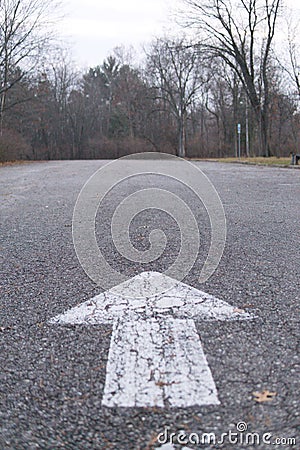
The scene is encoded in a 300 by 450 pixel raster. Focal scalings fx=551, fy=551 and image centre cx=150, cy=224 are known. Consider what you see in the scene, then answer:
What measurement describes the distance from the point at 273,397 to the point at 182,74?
54.3 m

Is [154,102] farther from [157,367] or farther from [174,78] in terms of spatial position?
[157,367]

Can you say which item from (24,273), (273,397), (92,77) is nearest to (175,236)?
(24,273)

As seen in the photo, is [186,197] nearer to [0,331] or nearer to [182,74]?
[0,331]

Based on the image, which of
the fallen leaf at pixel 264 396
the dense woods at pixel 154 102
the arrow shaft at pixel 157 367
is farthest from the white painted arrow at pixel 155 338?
the dense woods at pixel 154 102

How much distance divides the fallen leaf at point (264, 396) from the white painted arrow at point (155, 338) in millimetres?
152

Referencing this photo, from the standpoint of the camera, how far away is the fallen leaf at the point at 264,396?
204cm

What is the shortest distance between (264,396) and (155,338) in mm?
749

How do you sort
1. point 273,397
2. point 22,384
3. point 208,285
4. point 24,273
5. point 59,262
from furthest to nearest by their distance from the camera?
point 59,262, point 24,273, point 208,285, point 22,384, point 273,397

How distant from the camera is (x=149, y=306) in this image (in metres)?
3.21

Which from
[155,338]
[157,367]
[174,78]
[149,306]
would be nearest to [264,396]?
[157,367]

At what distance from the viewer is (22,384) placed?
225cm

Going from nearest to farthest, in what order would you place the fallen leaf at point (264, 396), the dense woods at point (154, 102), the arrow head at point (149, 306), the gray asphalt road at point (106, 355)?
the gray asphalt road at point (106, 355), the fallen leaf at point (264, 396), the arrow head at point (149, 306), the dense woods at point (154, 102)

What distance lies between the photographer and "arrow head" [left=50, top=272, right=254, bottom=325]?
304cm

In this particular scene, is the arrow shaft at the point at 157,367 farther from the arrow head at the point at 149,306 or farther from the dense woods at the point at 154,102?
the dense woods at the point at 154,102
